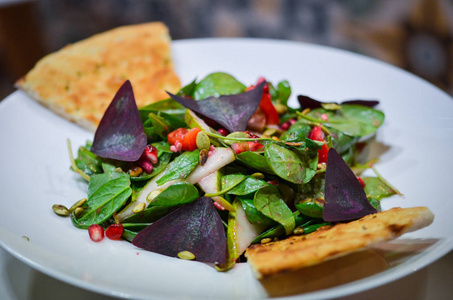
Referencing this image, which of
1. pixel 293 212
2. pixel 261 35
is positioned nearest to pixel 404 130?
pixel 293 212

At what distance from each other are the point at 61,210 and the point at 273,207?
0.90 meters

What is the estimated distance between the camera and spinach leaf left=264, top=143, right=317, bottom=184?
1755 millimetres

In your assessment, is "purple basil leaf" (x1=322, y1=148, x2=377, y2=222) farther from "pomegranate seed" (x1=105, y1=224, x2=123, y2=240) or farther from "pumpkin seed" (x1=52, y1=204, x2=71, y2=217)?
"pumpkin seed" (x1=52, y1=204, x2=71, y2=217)

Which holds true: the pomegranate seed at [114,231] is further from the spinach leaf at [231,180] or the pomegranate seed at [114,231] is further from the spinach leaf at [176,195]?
the spinach leaf at [231,180]

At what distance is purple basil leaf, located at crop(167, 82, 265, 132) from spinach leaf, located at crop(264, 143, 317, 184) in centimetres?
25

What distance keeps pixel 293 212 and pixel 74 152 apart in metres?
1.23

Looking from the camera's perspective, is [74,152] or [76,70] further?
[76,70]

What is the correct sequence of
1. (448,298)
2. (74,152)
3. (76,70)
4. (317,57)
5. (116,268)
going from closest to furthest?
(116,268) → (448,298) → (74,152) → (76,70) → (317,57)

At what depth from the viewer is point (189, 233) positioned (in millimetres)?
1628

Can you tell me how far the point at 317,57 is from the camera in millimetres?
2967

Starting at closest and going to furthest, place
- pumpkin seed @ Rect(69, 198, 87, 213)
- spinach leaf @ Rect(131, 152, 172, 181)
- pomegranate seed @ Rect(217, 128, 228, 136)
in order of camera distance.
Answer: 1. pumpkin seed @ Rect(69, 198, 87, 213)
2. spinach leaf @ Rect(131, 152, 172, 181)
3. pomegranate seed @ Rect(217, 128, 228, 136)

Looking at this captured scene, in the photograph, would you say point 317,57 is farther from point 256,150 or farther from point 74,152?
point 74,152

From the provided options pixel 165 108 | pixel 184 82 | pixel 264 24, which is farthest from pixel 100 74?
pixel 264 24

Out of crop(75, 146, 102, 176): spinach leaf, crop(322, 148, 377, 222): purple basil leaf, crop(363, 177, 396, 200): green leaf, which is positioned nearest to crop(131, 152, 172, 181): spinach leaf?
crop(75, 146, 102, 176): spinach leaf
